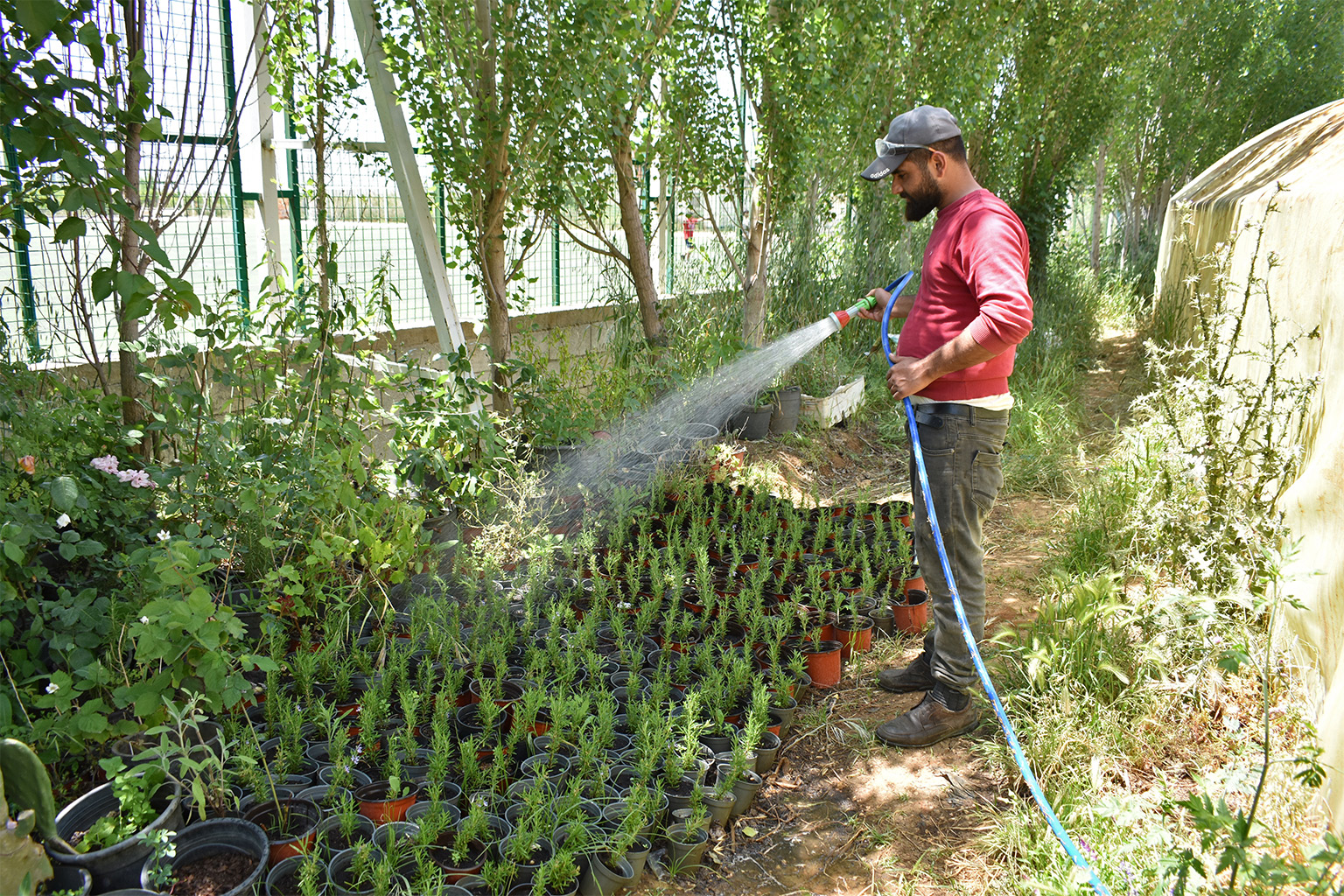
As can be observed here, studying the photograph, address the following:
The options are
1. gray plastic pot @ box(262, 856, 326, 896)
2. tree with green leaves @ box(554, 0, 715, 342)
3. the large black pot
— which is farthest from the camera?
the large black pot

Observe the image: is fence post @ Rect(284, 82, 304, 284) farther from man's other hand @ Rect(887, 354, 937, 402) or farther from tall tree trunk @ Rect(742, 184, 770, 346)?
man's other hand @ Rect(887, 354, 937, 402)

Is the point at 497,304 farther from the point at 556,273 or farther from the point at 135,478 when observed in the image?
the point at 556,273

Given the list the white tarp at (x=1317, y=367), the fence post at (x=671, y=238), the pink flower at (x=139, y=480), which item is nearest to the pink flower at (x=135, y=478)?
the pink flower at (x=139, y=480)

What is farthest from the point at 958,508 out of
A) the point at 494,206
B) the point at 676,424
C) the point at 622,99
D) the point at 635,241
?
the point at 635,241

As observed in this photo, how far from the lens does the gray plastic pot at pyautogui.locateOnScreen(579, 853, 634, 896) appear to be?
2232 mm

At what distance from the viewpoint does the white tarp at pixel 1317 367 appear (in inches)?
94.3

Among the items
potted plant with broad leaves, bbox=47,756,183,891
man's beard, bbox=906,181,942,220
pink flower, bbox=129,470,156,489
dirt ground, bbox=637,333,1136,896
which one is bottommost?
dirt ground, bbox=637,333,1136,896

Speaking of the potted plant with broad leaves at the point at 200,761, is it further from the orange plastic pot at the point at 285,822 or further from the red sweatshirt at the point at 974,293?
the red sweatshirt at the point at 974,293

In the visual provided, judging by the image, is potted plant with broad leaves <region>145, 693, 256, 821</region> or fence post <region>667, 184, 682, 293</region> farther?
fence post <region>667, 184, 682, 293</region>

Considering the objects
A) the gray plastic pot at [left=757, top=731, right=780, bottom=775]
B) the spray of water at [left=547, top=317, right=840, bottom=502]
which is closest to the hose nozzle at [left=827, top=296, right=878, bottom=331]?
the spray of water at [left=547, top=317, right=840, bottom=502]

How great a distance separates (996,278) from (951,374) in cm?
35

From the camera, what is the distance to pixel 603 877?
223 centimetres

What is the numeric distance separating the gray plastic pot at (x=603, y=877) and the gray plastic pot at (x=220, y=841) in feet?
2.49

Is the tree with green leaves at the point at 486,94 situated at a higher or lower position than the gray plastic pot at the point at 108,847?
higher
